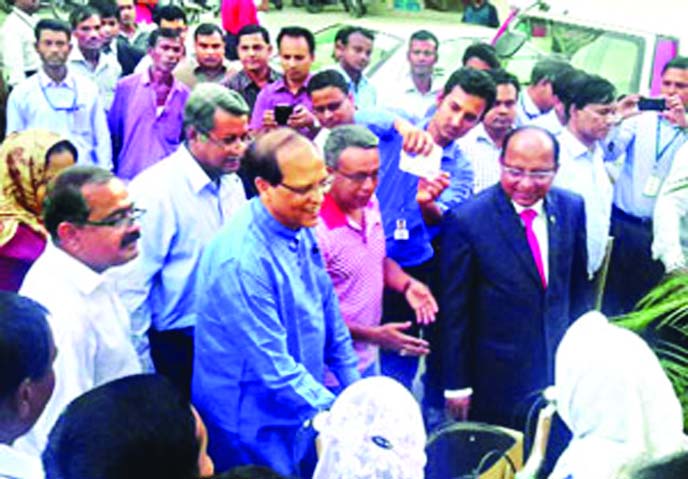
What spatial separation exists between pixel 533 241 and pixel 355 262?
706mm

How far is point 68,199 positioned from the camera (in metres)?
3.22

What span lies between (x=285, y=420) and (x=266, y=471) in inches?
49.5

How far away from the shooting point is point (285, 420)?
3254 millimetres

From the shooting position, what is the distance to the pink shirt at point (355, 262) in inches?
152

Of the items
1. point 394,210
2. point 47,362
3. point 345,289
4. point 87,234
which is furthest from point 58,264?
point 394,210

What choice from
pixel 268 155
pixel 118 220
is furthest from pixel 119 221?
pixel 268 155

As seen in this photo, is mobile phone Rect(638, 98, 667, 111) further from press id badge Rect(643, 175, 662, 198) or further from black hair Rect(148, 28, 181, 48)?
black hair Rect(148, 28, 181, 48)

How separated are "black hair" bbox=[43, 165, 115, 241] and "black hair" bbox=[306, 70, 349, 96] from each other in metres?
2.06

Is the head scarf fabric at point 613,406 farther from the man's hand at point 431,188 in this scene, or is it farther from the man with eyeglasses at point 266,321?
the man's hand at point 431,188

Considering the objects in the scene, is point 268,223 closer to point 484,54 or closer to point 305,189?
point 305,189

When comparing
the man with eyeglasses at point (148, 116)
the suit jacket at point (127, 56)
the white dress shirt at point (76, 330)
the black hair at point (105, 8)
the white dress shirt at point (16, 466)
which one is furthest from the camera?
the suit jacket at point (127, 56)

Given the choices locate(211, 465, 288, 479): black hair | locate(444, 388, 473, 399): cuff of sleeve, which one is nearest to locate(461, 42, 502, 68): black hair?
locate(444, 388, 473, 399): cuff of sleeve

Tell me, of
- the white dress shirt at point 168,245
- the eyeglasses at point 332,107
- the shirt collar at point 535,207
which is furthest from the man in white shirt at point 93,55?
the shirt collar at point 535,207

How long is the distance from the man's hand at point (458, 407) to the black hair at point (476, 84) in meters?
1.52
